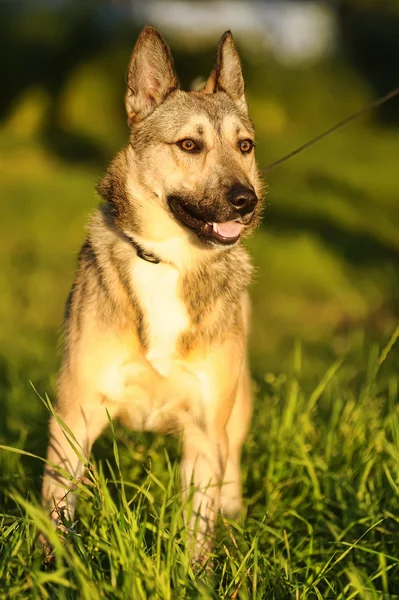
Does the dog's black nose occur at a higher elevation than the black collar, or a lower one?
higher

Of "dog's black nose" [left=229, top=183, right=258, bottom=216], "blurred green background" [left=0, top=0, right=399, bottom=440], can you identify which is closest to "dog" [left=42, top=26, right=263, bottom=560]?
"dog's black nose" [left=229, top=183, right=258, bottom=216]

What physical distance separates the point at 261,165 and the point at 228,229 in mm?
11854

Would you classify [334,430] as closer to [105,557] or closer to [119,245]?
[119,245]

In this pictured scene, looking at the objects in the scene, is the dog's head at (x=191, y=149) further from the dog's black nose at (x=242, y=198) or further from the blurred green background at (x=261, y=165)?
the blurred green background at (x=261, y=165)

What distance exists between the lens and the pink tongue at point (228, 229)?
364cm

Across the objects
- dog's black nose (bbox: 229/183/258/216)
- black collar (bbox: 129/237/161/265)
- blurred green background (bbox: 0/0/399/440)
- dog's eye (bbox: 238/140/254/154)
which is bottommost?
blurred green background (bbox: 0/0/399/440)

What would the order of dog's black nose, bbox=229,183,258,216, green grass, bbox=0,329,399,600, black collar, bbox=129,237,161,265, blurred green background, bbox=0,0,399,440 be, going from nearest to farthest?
1. green grass, bbox=0,329,399,600
2. dog's black nose, bbox=229,183,258,216
3. black collar, bbox=129,237,161,265
4. blurred green background, bbox=0,0,399,440

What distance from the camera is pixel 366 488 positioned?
3.90 meters

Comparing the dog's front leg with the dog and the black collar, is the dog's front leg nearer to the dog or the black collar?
the dog

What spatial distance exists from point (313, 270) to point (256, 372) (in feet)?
14.9

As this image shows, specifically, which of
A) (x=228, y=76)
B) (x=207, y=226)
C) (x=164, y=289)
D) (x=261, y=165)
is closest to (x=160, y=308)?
(x=164, y=289)

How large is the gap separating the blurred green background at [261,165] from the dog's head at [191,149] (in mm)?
1568

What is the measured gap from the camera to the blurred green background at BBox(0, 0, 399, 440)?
8250mm

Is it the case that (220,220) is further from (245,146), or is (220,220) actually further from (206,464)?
(206,464)
